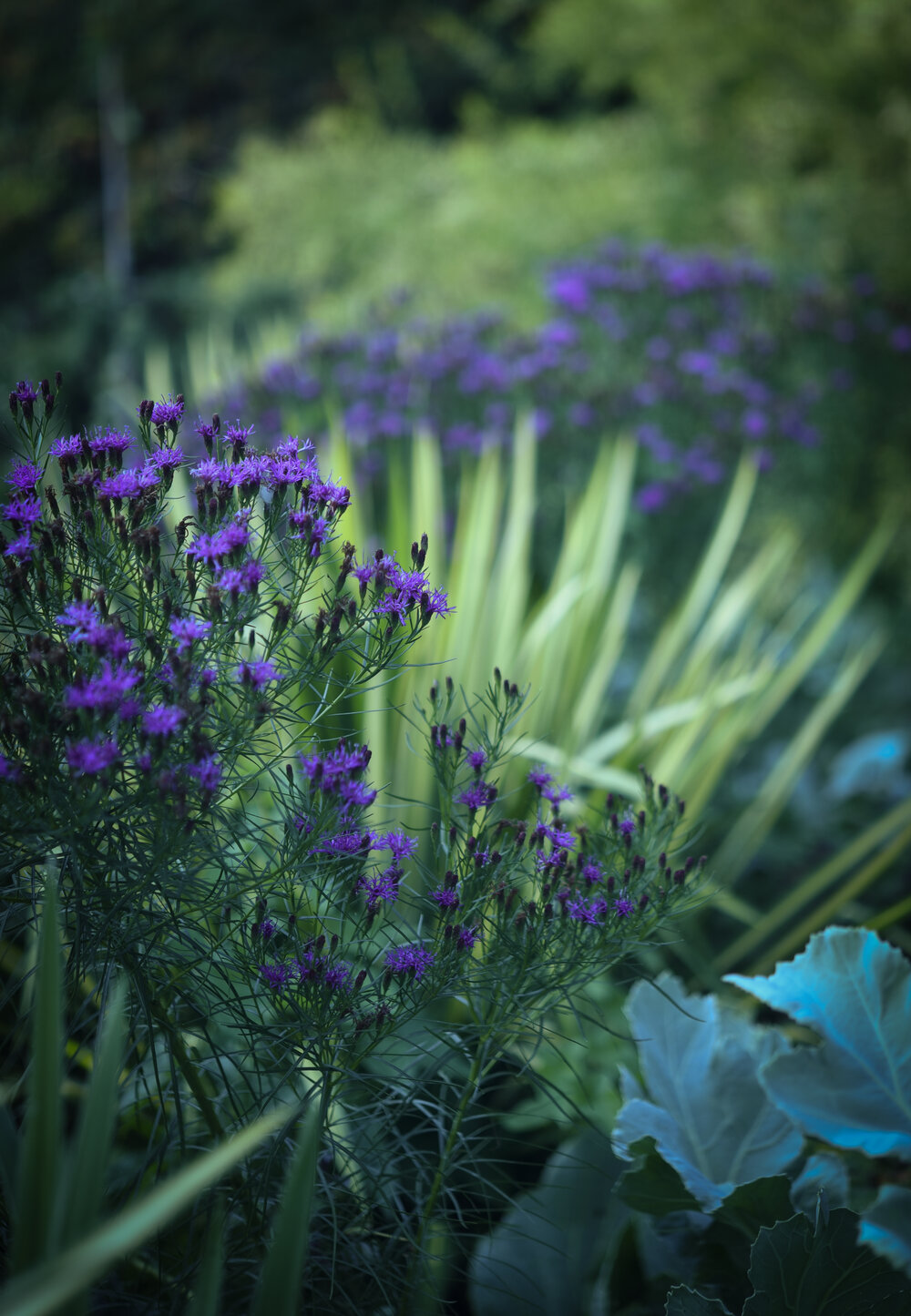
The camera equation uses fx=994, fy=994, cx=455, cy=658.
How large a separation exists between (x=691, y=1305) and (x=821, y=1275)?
0.12 m

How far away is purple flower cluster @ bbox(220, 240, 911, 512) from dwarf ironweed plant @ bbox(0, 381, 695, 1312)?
216 centimetres

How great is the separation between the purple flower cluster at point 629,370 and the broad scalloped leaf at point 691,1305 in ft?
7.75

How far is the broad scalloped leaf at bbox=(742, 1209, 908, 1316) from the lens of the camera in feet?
2.79

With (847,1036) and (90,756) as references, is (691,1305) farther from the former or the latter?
(90,756)

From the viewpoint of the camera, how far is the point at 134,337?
737 centimetres

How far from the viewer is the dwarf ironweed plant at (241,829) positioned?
0.71m

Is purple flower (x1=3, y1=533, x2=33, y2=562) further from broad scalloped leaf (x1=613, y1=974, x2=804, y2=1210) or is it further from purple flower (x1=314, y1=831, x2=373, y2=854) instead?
broad scalloped leaf (x1=613, y1=974, x2=804, y2=1210)

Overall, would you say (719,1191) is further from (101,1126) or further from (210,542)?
(210,542)

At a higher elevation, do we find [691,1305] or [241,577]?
[241,577]

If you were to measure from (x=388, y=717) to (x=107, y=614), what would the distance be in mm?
1043

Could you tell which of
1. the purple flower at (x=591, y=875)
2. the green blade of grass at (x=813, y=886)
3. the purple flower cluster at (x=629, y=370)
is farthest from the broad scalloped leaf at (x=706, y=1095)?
the purple flower cluster at (x=629, y=370)

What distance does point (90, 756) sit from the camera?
0.64 meters

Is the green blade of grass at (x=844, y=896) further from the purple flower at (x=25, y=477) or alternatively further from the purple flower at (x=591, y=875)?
the purple flower at (x=25, y=477)

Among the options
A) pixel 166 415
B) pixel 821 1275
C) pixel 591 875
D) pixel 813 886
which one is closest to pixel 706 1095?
pixel 821 1275
